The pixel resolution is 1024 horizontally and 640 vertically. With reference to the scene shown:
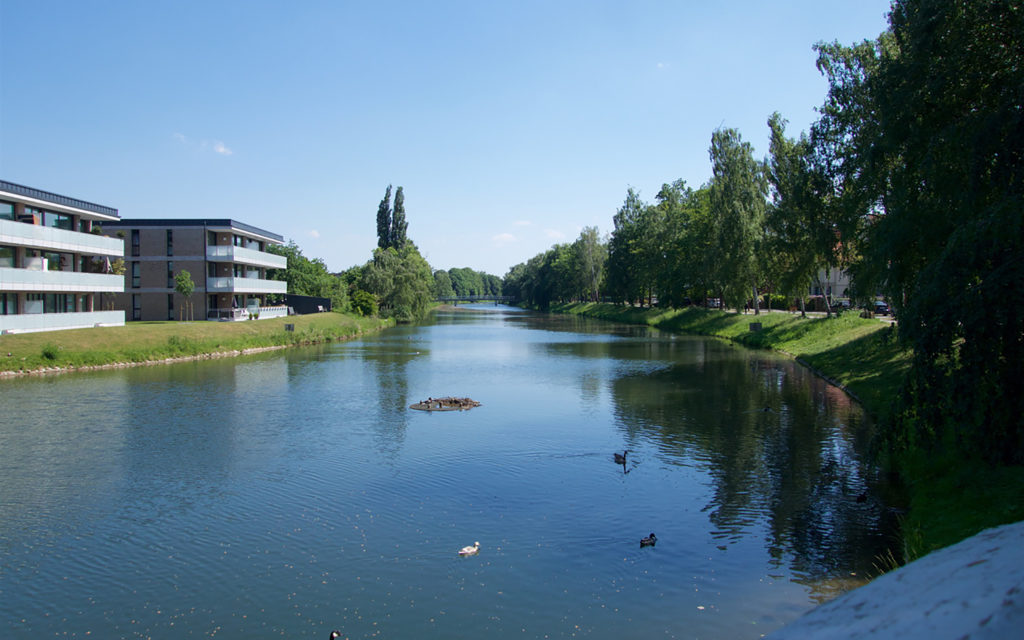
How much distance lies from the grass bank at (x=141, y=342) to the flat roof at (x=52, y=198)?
8790 millimetres

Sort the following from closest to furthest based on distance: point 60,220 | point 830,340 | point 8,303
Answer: point 8,303 → point 830,340 → point 60,220

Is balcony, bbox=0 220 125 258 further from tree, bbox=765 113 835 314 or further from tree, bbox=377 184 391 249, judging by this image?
tree, bbox=377 184 391 249

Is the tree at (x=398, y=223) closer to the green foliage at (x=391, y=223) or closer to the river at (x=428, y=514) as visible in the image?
the green foliage at (x=391, y=223)

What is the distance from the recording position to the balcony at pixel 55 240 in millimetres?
40547

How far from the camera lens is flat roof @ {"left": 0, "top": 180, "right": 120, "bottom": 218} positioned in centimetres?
4153

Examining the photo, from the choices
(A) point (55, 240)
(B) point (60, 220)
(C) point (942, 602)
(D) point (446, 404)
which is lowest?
(D) point (446, 404)

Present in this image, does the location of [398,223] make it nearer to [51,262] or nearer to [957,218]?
[51,262]

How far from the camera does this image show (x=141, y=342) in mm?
45000

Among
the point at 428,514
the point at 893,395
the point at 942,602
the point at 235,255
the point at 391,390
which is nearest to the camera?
the point at 942,602

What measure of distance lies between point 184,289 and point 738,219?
47956 mm

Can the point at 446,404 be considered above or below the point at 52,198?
below

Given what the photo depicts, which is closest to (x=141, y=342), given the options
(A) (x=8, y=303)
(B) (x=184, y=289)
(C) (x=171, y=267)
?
(A) (x=8, y=303)

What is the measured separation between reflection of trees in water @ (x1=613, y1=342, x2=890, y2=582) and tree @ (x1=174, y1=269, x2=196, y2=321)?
3997 centimetres

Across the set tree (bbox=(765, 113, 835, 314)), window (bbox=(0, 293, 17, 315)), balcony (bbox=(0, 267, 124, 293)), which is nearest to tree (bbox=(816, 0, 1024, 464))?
tree (bbox=(765, 113, 835, 314))
